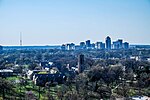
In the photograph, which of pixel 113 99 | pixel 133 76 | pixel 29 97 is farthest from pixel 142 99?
pixel 133 76

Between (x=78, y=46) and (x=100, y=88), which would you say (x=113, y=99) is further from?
(x=78, y=46)

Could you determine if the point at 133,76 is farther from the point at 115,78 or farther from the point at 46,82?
the point at 46,82

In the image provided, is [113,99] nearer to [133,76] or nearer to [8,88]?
[8,88]

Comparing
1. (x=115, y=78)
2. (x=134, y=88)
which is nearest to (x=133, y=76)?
(x=115, y=78)

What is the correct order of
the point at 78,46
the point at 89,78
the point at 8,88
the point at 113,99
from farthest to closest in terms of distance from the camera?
1. the point at 78,46
2. the point at 89,78
3. the point at 8,88
4. the point at 113,99

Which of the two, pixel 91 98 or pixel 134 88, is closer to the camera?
pixel 91 98

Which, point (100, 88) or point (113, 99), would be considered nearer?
point (113, 99)

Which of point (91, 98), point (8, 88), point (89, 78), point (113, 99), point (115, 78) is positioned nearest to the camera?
point (113, 99)

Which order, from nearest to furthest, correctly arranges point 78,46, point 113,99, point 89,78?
1. point 113,99
2. point 89,78
3. point 78,46

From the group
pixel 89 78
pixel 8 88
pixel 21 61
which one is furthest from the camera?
pixel 21 61
